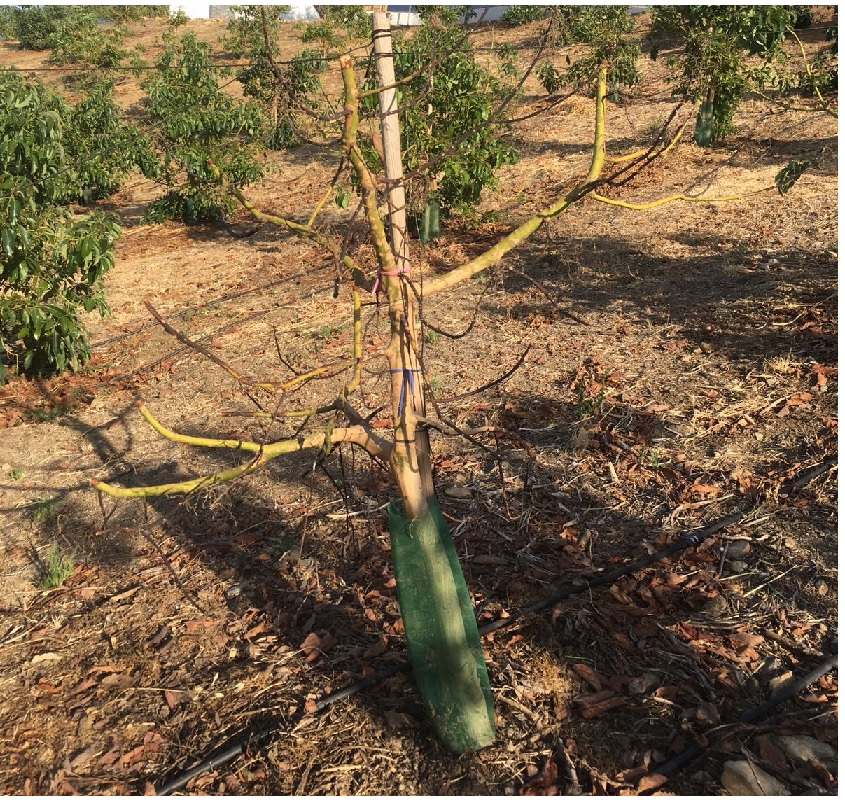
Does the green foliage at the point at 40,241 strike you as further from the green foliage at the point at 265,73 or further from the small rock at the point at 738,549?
the small rock at the point at 738,549

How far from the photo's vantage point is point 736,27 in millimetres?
10547

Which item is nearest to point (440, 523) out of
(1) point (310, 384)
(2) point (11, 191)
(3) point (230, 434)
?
(3) point (230, 434)

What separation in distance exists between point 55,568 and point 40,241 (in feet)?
10.9

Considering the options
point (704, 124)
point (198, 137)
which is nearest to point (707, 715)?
point (704, 124)

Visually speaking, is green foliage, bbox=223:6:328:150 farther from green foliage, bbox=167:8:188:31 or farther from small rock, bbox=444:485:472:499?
green foliage, bbox=167:8:188:31

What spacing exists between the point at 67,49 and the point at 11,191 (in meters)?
22.9

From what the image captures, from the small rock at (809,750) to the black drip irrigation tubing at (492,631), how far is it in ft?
0.62

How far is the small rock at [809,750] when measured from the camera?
124 inches

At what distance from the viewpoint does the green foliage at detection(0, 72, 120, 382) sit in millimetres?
6344

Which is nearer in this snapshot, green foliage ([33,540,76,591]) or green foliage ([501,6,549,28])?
green foliage ([33,540,76,591])

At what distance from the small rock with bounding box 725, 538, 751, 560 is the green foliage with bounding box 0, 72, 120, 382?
5.39m

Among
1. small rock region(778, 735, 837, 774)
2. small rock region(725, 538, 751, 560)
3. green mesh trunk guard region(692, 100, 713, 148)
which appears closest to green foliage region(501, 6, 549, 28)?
green mesh trunk guard region(692, 100, 713, 148)

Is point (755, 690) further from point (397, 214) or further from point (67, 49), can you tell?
point (67, 49)

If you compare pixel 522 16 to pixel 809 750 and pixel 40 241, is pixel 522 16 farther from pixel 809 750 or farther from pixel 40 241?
pixel 809 750
